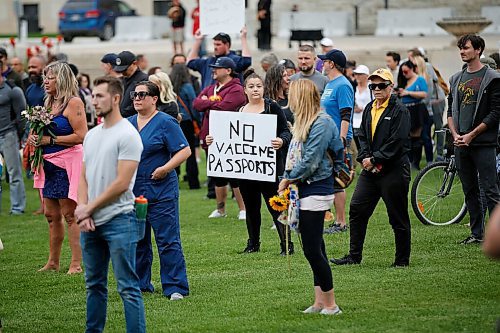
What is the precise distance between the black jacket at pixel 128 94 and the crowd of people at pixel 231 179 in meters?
0.02

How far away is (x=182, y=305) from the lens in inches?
377

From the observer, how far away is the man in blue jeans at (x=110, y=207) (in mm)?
7596

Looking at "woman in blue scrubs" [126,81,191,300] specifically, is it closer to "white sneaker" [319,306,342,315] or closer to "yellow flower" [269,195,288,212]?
"yellow flower" [269,195,288,212]

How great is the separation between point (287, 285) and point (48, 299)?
2.34 meters

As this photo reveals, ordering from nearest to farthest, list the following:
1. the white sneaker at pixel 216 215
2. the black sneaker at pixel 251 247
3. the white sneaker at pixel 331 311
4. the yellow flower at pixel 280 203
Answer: the white sneaker at pixel 331 311
the yellow flower at pixel 280 203
the black sneaker at pixel 251 247
the white sneaker at pixel 216 215

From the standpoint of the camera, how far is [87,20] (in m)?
45.3

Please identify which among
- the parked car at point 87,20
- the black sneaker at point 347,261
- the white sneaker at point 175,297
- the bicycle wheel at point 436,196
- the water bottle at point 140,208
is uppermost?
the parked car at point 87,20

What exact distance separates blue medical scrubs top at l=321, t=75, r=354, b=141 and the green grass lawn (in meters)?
1.60

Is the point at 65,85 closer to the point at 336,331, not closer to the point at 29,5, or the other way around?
the point at 336,331

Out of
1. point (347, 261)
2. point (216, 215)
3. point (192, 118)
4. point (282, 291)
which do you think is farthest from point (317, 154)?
point (192, 118)

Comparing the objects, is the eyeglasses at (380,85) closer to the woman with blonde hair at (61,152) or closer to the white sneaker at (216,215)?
the woman with blonde hair at (61,152)

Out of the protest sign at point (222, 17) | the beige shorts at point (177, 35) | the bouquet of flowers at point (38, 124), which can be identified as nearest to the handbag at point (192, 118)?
the protest sign at point (222, 17)

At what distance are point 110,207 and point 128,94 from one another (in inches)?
167

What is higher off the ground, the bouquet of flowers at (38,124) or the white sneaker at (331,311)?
the bouquet of flowers at (38,124)
